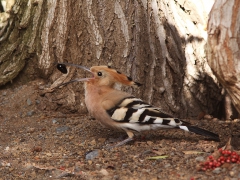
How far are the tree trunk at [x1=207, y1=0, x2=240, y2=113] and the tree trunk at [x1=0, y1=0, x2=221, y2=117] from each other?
1556 mm

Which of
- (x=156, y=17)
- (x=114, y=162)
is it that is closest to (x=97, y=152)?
(x=114, y=162)

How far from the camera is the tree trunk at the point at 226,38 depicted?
3.79m

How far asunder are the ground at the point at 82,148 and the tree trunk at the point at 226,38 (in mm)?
712

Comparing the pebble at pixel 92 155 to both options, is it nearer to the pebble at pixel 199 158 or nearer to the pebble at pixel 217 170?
the pebble at pixel 199 158

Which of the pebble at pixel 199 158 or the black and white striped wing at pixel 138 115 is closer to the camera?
the pebble at pixel 199 158

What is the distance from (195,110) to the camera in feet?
19.4

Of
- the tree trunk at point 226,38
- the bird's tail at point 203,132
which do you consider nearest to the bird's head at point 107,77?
the bird's tail at point 203,132

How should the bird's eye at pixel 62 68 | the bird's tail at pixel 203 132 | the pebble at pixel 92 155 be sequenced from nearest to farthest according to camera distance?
1. the pebble at pixel 92 155
2. the bird's tail at pixel 203 132
3. the bird's eye at pixel 62 68

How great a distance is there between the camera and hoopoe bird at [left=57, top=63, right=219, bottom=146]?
441cm

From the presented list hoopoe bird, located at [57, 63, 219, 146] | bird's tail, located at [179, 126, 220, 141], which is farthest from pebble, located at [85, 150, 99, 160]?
bird's tail, located at [179, 126, 220, 141]

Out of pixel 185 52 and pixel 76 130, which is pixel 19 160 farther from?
pixel 185 52

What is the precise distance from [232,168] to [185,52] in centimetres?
243

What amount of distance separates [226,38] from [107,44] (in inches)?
69.8

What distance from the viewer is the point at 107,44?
5.27 metres
